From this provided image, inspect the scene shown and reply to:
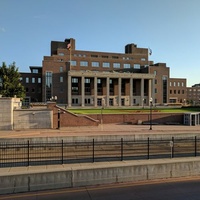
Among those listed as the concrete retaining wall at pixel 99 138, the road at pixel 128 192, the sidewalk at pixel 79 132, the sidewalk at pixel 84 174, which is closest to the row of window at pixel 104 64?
the sidewalk at pixel 79 132

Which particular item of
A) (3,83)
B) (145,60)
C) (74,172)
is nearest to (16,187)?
(74,172)

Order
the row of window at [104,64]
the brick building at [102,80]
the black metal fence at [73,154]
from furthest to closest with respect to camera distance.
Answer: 1. the row of window at [104,64]
2. the brick building at [102,80]
3. the black metal fence at [73,154]

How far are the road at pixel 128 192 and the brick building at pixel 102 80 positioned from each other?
5907cm

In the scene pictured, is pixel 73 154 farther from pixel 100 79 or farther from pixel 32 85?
pixel 32 85

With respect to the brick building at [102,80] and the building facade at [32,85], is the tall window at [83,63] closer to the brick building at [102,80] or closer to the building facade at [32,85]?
the brick building at [102,80]

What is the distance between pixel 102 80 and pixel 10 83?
41882 millimetres

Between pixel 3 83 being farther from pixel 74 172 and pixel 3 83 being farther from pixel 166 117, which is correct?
pixel 74 172

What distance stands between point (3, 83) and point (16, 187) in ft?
130

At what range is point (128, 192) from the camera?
9414 millimetres

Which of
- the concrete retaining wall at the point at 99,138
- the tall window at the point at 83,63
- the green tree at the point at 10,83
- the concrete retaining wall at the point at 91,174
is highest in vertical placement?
the tall window at the point at 83,63

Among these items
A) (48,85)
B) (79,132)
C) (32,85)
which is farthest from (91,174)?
(32,85)

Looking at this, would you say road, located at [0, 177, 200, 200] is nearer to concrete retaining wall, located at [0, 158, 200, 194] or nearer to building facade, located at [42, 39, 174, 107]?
concrete retaining wall, located at [0, 158, 200, 194]

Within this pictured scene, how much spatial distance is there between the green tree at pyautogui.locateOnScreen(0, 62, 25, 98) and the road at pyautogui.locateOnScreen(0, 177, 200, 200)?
3925cm

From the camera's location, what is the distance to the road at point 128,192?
880 centimetres
